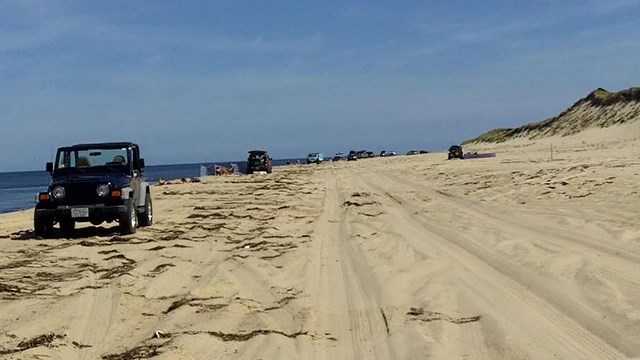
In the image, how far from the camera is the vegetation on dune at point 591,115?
6981cm

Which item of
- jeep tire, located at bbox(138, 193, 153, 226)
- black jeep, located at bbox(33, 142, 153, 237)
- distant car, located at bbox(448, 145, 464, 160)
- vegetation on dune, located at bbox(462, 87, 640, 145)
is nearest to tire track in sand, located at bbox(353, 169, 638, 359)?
black jeep, located at bbox(33, 142, 153, 237)

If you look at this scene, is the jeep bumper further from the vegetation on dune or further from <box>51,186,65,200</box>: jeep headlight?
the vegetation on dune

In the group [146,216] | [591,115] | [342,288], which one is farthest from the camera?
[591,115]

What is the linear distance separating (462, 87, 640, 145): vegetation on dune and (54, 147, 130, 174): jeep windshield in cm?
5862

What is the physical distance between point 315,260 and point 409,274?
1.73 metres

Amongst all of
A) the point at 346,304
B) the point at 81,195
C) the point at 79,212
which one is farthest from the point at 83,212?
the point at 346,304

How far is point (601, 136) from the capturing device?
60219 millimetres

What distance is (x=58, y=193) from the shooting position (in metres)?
13.7

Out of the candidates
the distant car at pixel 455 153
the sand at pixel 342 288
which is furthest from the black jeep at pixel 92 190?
the distant car at pixel 455 153

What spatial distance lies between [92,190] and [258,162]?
40.1 m

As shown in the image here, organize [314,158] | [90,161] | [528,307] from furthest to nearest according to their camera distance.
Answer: [314,158] < [90,161] < [528,307]

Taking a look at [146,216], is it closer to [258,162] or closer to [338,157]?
[258,162]

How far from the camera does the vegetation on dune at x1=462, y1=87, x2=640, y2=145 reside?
69812 mm

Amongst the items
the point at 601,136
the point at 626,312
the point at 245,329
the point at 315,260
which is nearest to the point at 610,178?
the point at 315,260
